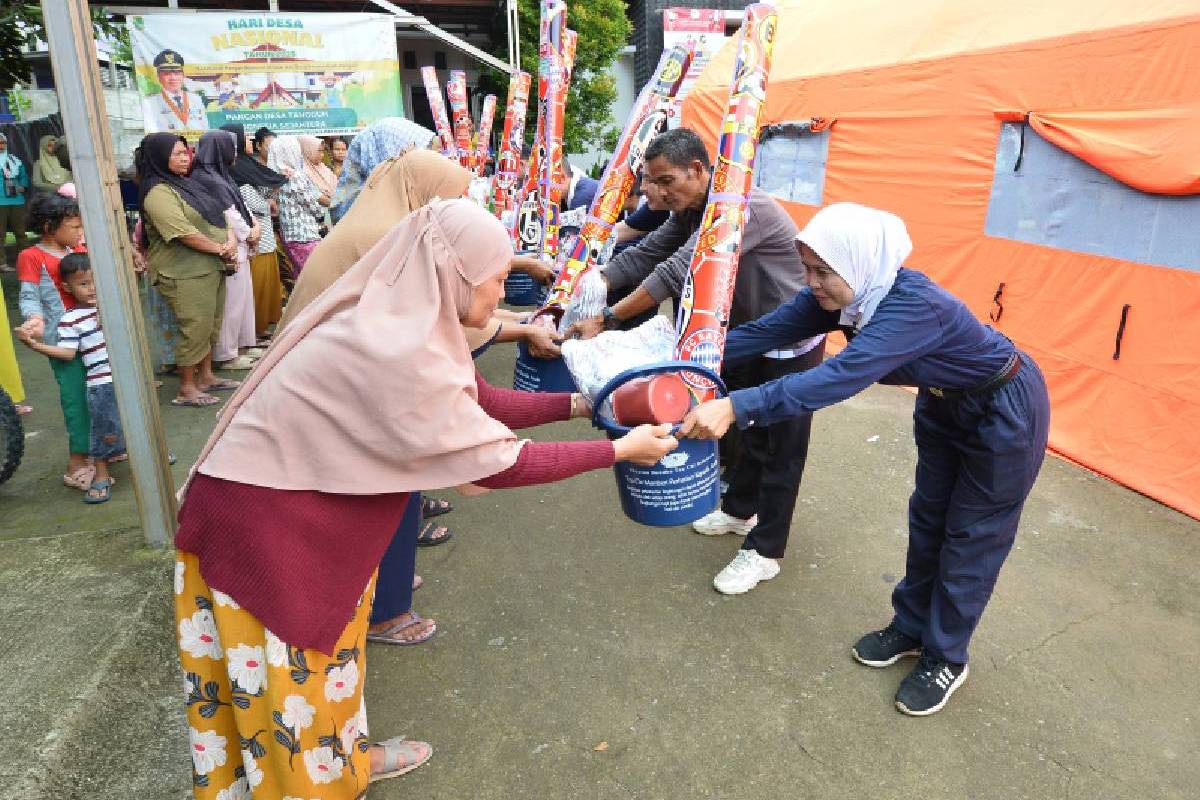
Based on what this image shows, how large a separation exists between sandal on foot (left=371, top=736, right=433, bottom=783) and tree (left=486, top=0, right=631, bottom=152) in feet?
42.9

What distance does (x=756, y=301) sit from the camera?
3.08 m

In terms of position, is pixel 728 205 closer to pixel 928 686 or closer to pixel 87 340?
pixel 928 686

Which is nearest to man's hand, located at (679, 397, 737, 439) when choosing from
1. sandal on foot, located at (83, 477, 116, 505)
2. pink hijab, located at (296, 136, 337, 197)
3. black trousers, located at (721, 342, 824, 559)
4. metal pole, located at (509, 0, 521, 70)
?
black trousers, located at (721, 342, 824, 559)

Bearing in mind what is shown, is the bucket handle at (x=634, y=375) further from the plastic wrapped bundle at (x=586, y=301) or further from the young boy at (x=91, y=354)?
the young boy at (x=91, y=354)

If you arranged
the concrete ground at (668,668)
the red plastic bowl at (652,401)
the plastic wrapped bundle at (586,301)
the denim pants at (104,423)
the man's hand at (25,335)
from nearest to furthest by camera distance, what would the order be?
the red plastic bowl at (652,401), the concrete ground at (668,668), the plastic wrapped bundle at (586,301), the man's hand at (25,335), the denim pants at (104,423)

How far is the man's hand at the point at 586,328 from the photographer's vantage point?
3.04 m

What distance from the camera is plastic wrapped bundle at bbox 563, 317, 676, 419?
221 centimetres

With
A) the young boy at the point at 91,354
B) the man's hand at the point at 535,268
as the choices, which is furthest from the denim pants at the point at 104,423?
the man's hand at the point at 535,268

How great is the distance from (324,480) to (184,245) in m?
3.98

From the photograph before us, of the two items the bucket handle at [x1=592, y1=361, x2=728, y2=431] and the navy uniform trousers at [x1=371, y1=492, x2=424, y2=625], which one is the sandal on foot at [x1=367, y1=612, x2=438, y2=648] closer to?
the navy uniform trousers at [x1=371, y1=492, x2=424, y2=625]

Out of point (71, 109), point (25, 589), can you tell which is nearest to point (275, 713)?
point (25, 589)

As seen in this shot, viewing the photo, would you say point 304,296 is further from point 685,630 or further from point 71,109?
point 685,630

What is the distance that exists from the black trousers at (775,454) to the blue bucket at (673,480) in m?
0.79

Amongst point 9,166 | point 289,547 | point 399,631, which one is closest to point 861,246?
point 289,547
